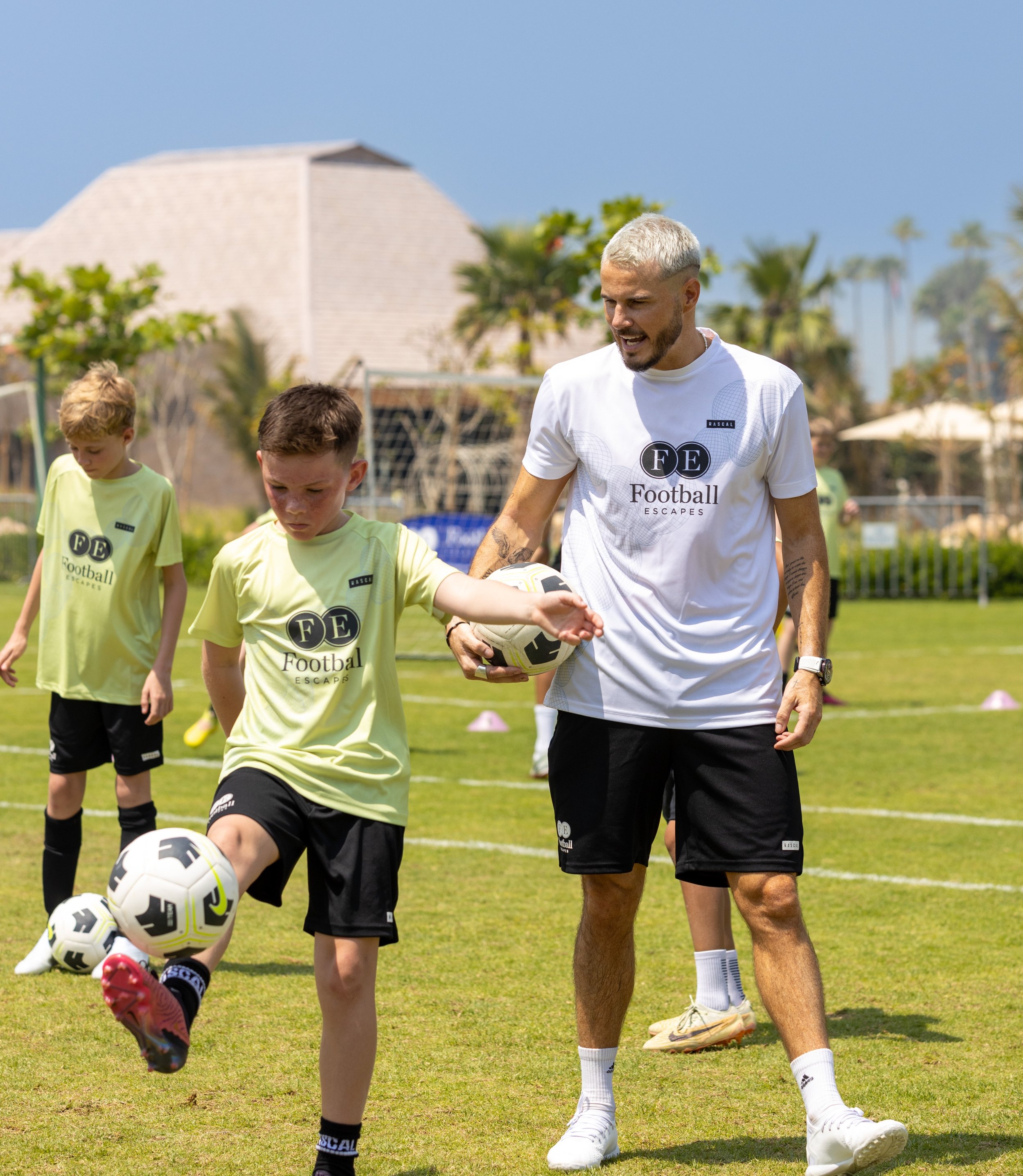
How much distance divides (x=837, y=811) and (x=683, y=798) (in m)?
5.17

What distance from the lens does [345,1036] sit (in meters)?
3.56

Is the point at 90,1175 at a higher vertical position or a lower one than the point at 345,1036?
lower

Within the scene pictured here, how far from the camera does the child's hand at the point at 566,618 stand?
3482mm

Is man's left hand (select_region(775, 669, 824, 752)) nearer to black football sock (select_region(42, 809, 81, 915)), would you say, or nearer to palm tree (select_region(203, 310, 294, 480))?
black football sock (select_region(42, 809, 81, 915))

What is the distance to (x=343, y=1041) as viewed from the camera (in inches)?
140

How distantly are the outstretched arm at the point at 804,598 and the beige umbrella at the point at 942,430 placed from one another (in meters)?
34.0

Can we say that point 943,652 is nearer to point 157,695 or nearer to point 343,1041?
point 157,695

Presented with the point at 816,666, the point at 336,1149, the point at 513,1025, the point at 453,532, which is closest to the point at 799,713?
the point at 816,666

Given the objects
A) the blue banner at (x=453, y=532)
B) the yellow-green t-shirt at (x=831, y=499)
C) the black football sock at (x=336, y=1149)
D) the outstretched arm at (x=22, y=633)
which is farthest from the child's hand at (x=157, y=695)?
the blue banner at (x=453, y=532)

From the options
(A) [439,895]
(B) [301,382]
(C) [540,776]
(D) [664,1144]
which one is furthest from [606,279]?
(C) [540,776]

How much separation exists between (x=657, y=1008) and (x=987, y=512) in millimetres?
36206

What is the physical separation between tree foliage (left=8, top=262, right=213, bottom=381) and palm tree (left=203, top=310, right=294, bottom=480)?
19007 mm

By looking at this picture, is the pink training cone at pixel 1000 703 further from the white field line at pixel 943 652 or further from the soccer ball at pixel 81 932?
the soccer ball at pixel 81 932

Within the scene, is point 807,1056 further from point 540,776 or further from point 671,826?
point 540,776
